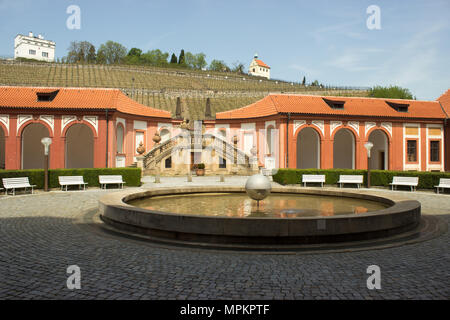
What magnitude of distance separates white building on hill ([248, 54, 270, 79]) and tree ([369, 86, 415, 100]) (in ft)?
227

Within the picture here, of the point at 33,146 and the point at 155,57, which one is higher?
the point at 155,57

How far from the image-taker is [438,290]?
4625 mm

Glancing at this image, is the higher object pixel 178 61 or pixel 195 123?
pixel 178 61

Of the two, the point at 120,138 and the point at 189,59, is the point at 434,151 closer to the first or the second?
the point at 120,138

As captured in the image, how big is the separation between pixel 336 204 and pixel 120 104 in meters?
21.7

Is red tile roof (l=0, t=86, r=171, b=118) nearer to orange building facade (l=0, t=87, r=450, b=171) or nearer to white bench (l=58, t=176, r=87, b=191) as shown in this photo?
orange building facade (l=0, t=87, r=450, b=171)

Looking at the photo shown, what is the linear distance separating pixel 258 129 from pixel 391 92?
37.0 metres

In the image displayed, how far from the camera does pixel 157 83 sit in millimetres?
62031

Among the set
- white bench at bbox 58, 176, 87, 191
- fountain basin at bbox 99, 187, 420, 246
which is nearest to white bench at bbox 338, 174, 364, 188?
fountain basin at bbox 99, 187, 420, 246

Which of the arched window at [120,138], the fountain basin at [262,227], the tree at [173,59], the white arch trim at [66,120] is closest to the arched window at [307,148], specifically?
the arched window at [120,138]

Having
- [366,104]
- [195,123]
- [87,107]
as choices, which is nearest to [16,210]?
[87,107]

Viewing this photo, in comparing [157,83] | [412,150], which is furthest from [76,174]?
[157,83]

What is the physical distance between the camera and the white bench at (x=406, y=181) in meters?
18.3
